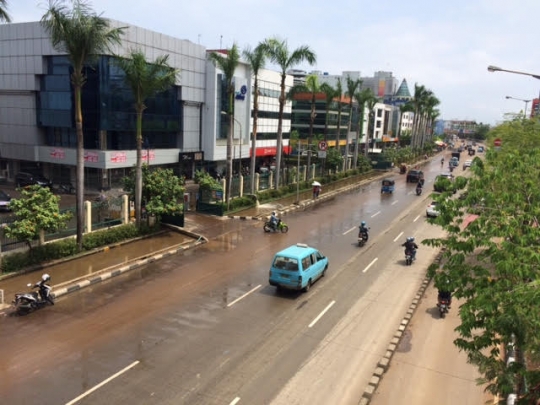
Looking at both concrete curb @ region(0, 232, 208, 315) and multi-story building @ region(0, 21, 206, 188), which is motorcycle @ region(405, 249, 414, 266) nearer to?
concrete curb @ region(0, 232, 208, 315)

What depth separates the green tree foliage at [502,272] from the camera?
6469mm

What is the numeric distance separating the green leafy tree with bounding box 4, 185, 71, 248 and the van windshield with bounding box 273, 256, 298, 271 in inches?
373

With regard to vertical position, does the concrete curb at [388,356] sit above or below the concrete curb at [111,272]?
above

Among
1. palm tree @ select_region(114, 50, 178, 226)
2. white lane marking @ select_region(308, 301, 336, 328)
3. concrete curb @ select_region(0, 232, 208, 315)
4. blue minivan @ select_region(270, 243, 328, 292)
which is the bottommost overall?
concrete curb @ select_region(0, 232, 208, 315)

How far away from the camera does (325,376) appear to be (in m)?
12.0

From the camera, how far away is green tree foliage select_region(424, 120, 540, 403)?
21.2 ft

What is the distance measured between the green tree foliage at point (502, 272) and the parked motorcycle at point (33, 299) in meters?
12.7

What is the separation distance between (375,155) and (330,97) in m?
31.1

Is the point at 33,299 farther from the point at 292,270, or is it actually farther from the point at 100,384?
the point at 292,270

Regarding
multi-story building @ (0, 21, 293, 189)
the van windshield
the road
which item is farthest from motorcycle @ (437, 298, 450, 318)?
multi-story building @ (0, 21, 293, 189)

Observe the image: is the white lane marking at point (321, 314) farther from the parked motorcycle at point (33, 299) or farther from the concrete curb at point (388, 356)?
the parked motorcycle at point (33, 299)

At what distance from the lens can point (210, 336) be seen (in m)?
14.0

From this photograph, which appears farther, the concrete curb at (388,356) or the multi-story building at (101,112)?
the multi-story building at (101,112)

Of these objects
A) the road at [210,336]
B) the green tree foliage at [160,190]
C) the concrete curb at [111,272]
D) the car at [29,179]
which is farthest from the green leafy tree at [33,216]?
the car at [29,179]
